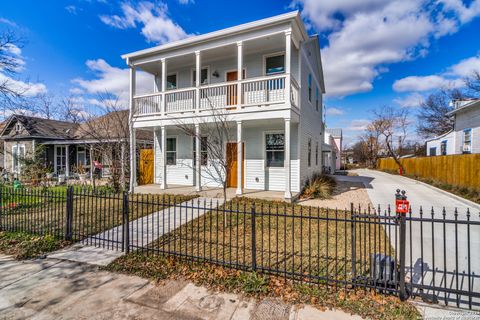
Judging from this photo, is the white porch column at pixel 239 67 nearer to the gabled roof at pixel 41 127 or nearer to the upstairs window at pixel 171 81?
the upstairs window at pixel 171 81

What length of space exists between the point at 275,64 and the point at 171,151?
734 cm

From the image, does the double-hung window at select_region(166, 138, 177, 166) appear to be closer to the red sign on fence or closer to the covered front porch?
the covered front porch

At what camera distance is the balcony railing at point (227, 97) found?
9.45 m

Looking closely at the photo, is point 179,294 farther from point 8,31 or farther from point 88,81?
point 88,81

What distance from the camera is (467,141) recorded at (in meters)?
15.8

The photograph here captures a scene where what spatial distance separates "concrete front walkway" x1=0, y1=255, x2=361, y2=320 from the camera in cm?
295

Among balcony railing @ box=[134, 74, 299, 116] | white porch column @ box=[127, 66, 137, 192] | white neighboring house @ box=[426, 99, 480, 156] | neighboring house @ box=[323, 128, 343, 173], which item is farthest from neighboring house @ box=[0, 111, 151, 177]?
white neighboring house @ box=[426, 99, 480, 156]

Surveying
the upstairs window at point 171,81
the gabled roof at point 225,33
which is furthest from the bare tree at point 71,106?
the upstairs window at point 171,81

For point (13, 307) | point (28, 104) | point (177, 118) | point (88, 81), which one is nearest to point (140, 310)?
point (13, 307)

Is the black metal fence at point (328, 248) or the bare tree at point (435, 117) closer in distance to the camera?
the black metal fence at point (328, 248)

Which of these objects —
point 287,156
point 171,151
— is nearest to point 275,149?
point 287,156

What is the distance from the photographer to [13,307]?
10.4 feet

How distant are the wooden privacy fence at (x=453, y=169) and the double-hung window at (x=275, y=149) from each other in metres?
9.20

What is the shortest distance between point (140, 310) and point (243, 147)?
29.5 feet
